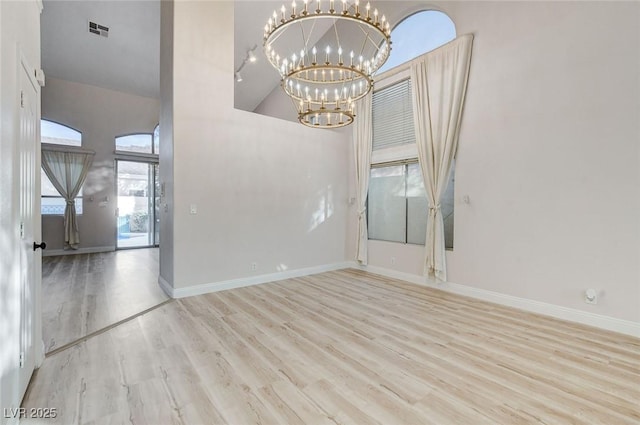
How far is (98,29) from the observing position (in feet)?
19.7

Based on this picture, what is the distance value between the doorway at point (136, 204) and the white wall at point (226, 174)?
4.75 meters

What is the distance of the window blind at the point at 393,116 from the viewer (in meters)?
5.26

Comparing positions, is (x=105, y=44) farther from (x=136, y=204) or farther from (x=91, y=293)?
(x=91, y=293)

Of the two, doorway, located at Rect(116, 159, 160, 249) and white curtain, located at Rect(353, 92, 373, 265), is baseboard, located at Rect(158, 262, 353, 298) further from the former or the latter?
doorway, located at Rect(116, 159, 160, 249)

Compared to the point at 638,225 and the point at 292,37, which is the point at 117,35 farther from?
the point at 638,225

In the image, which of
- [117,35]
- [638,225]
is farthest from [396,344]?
[117,35]

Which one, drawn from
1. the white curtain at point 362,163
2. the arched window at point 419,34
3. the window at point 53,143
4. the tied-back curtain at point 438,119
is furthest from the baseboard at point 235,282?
the window at point 53,143

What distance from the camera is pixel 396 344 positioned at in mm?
2859

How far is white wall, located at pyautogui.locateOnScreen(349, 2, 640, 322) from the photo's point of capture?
10.2 ft

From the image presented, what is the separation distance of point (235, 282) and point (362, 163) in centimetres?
330

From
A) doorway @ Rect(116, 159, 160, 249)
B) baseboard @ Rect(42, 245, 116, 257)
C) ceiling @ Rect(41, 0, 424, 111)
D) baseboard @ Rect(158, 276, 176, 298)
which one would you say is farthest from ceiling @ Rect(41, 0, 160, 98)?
baseboard @ Rect(158, 276, 176, 298)

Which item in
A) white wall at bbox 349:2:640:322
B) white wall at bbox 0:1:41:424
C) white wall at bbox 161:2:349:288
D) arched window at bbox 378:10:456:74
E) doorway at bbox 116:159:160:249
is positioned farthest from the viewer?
doorway at bbox 116:159:160:249

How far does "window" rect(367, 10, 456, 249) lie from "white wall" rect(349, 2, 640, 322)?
48cm

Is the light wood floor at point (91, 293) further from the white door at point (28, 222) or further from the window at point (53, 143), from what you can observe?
the window at point (53, 143)
